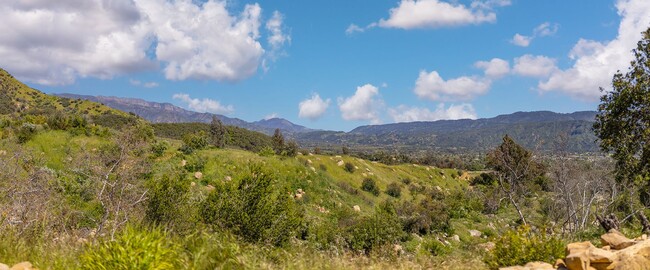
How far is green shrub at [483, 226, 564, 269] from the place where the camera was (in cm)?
749

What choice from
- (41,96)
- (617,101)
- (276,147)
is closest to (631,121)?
(617,101)

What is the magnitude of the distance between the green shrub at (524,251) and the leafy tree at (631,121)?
30.0 ft

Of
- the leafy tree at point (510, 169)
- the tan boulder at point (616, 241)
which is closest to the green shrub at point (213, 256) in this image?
the tan boulder at point (616, 241)

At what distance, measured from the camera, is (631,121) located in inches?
573

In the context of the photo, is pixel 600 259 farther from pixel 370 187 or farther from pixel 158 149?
pixel 370 187

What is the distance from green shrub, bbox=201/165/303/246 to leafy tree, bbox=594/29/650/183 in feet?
42.1

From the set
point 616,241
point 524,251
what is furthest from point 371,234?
point 616,241

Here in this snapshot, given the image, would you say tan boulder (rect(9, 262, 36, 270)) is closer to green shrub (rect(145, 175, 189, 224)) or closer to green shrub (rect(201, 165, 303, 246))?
green shrub (rect(201, 165, 303, 246))

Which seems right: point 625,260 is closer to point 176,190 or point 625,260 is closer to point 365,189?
point 176,190

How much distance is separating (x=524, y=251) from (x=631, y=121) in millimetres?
10673

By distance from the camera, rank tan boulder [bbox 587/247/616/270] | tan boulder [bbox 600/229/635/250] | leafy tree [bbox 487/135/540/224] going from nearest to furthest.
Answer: tan boulder [bbox 587/247/616/270]
tan boulder [bbox 600/229/635/250]
leafy tree [bbox 487/135/540/224]

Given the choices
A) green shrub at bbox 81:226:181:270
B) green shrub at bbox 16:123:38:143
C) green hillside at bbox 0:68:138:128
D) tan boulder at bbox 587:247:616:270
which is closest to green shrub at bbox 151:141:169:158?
green shrub at bbox 16:123:38:143

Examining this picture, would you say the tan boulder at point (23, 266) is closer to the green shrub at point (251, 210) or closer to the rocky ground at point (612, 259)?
the green shrub at point (251, 210)

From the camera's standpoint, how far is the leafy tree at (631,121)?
1396 centimetres
